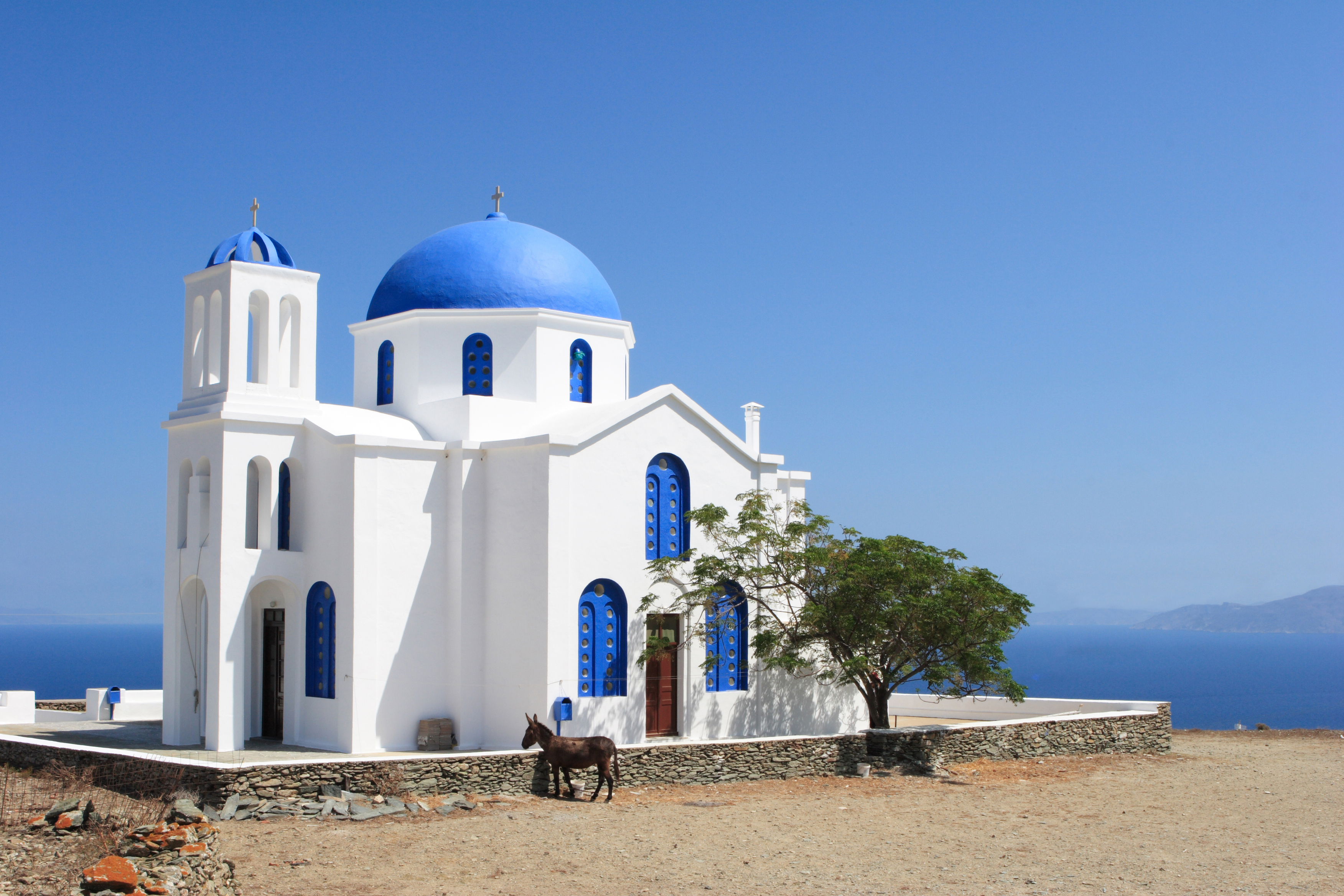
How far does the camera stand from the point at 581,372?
22.2 m

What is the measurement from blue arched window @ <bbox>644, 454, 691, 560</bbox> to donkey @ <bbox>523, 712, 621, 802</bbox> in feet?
14.1

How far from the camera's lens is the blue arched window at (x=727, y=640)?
2016cm

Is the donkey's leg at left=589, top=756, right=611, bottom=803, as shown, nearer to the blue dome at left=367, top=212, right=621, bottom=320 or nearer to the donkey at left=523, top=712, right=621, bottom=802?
the donkey at left=523, top=712, right=621, bottom=802

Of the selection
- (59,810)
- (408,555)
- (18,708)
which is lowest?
(59,810)

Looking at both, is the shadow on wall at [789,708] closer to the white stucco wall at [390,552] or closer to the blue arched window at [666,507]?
the white stucco wall at [390,552]

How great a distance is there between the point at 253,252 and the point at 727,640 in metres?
9.69

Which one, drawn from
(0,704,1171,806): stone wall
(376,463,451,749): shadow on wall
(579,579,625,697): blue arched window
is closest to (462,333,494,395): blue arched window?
(376,463,451,749): shadow on wall

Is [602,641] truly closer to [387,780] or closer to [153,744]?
[387,780]

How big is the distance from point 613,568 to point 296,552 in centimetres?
477

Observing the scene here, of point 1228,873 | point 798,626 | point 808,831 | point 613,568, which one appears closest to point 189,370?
point 613,568

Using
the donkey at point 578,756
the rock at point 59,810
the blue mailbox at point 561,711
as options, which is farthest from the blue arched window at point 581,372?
the rock at point 59,810

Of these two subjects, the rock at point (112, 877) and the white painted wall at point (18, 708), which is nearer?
the rock at point (112, 877)

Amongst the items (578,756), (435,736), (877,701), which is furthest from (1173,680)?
(578,756)

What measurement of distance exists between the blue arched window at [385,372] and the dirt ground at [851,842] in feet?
28.9
